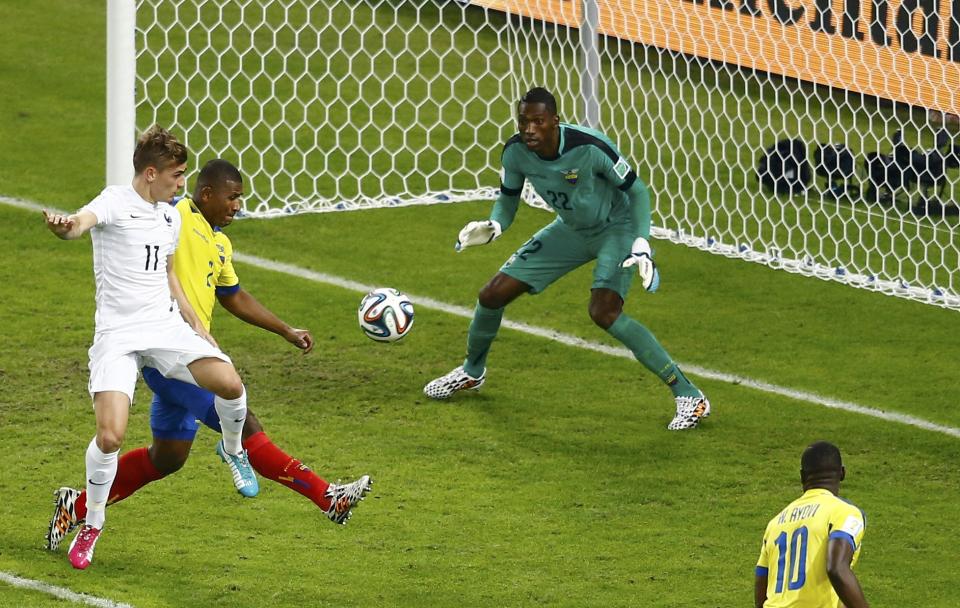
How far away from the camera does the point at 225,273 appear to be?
283 inches

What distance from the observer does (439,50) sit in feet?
45.8

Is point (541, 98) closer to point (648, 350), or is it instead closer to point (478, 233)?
point (478, 233)

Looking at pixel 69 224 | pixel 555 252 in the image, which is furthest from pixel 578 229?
pixel 69 224

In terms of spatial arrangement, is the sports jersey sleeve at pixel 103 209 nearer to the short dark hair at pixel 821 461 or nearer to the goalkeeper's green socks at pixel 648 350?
the short dark hair at pixel 821 461

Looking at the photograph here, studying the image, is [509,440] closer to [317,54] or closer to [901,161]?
[901,161]

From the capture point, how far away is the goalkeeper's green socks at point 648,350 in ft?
28.3

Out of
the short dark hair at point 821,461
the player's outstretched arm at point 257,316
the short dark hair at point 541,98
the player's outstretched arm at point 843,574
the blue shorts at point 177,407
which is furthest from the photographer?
the short dark hair at point 541,98

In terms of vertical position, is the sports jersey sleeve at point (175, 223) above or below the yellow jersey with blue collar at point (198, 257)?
above

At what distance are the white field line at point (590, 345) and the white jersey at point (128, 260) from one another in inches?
155

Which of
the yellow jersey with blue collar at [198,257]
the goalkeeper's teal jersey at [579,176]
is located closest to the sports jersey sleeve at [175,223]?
the yellow jersey with blue collar at [198,257]

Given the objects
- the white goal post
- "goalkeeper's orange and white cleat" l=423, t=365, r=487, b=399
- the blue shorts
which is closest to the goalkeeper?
"goalkeeper's orange and white cleat" l=423, t=365, r=487, b=399

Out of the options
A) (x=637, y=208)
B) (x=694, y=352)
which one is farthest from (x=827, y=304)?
(x=637, y=208)

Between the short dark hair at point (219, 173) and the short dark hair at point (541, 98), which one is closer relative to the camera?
the short dark hair at point (219, 173)

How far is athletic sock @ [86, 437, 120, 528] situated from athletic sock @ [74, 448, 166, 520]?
289 mm
